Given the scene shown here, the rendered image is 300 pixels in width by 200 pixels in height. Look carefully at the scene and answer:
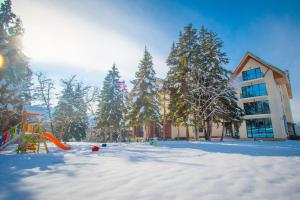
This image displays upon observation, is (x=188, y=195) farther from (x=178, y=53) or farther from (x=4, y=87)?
(x=178, y=53)

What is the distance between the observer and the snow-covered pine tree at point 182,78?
22.3 meters

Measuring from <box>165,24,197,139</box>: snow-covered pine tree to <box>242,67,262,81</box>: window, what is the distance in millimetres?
12007

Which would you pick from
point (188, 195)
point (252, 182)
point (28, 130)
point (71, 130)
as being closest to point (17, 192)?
point (188, 195)

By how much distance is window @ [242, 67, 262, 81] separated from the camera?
1095 inches

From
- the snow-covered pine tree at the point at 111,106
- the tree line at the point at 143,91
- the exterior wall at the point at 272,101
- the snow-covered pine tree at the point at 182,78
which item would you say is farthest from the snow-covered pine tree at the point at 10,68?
the exterior wall at the point at 272,101

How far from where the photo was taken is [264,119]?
87.2 feet

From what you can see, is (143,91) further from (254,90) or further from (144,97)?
(254,90)

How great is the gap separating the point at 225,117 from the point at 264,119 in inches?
406

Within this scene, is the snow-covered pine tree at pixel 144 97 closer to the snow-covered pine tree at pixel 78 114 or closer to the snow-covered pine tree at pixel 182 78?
the snow-covered pine tree at pixel 182 78

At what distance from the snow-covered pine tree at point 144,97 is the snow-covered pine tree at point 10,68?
1518 centimetres

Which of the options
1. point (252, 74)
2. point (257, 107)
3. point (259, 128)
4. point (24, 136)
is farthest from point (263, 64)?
point (24, 136)

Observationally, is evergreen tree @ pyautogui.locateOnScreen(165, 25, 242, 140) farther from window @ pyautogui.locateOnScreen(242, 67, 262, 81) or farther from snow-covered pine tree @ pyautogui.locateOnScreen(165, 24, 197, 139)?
window @ pyautogui.locateOnScreen(242, 67, 262, 81)

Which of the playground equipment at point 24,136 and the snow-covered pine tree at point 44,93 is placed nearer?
the playground equipment at point 24,136

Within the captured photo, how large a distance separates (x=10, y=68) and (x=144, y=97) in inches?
Answer: 674
